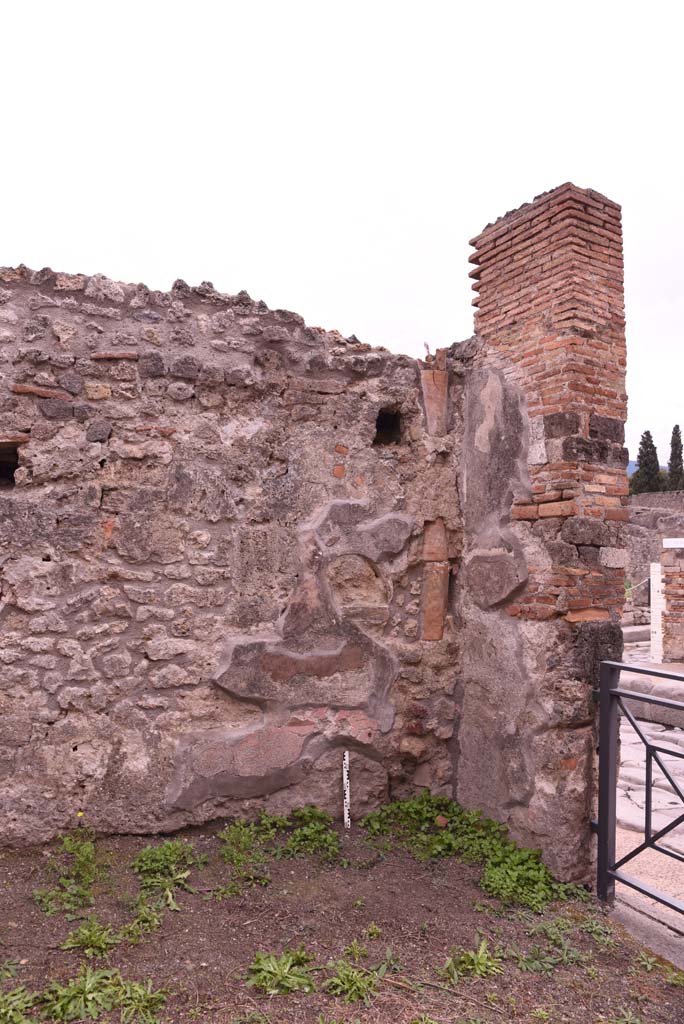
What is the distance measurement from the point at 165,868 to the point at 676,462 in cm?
3056

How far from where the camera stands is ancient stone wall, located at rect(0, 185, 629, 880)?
3.55 metres

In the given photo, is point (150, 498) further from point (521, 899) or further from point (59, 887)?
point (521, 899)

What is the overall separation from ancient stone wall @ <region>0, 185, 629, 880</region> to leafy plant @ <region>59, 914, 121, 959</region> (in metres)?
0.75

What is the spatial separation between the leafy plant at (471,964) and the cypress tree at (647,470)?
27796 millimetres

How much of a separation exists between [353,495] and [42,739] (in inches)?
80.8

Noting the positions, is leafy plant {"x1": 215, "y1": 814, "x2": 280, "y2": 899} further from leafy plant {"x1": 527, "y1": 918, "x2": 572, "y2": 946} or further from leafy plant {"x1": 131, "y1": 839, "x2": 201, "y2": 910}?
leafy plant {"x1": 527, "y1": 918, "x2": 572, "y2": 946}

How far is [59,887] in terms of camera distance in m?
3.13

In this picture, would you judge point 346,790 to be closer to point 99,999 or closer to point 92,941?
point 92,941

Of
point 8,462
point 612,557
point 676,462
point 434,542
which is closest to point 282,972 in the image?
point 434,542

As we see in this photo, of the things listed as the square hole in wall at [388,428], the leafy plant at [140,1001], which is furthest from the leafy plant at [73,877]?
the square hole in wall at [388,428]

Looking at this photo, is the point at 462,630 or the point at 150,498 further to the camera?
the point at 462,630

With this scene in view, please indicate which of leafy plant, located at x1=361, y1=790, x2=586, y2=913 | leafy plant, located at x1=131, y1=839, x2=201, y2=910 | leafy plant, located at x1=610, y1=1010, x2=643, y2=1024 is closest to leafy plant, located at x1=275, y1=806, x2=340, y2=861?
leafy plant, located at x1=361, y1=790, x2=586, y2=913

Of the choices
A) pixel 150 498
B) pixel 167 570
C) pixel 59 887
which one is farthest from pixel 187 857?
pixel 150 498

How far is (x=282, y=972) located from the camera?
8.73 ft
